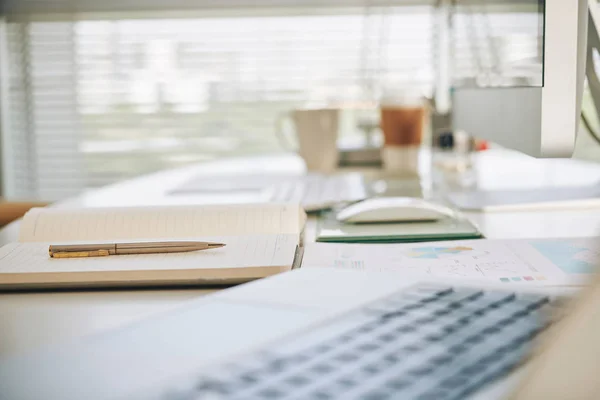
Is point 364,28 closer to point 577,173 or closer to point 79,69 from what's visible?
point 79,69

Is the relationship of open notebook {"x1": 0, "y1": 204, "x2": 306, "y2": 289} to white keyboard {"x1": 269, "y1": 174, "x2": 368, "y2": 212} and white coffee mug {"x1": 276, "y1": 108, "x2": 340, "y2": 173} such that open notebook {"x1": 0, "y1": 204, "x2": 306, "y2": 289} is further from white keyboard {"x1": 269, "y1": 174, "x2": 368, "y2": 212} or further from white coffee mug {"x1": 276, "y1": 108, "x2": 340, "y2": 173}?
→ white coffee mug {"x1": 276, "y1": 108, "x2": 340, "y2": 173}

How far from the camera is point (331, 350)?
326 mm

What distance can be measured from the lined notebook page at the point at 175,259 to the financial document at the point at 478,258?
1.2 inches

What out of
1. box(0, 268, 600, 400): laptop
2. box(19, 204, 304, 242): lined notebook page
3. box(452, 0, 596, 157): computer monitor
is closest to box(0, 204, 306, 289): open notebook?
box(19, 204, 304, 242): lined notebook page

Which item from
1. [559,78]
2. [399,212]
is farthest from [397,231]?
[559,78]

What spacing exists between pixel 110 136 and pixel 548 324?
2.50 meters

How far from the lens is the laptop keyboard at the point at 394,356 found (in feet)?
0.93

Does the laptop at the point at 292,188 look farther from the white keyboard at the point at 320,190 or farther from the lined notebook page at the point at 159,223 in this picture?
the lined notebook page at the point at 159,223

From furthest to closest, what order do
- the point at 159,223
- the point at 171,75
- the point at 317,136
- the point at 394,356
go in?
the point at 171,75 < the point at 317,136 < the point at 159,223 < the point at 394,356

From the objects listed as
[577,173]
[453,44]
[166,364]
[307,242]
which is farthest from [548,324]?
[453,44]

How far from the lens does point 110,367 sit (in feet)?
1.06

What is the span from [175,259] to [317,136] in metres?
0.85

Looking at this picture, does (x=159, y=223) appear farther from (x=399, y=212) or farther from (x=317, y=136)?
(x=317, y=136)

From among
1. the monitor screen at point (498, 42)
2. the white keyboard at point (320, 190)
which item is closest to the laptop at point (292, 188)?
the white keyboard at point (320, 190)
